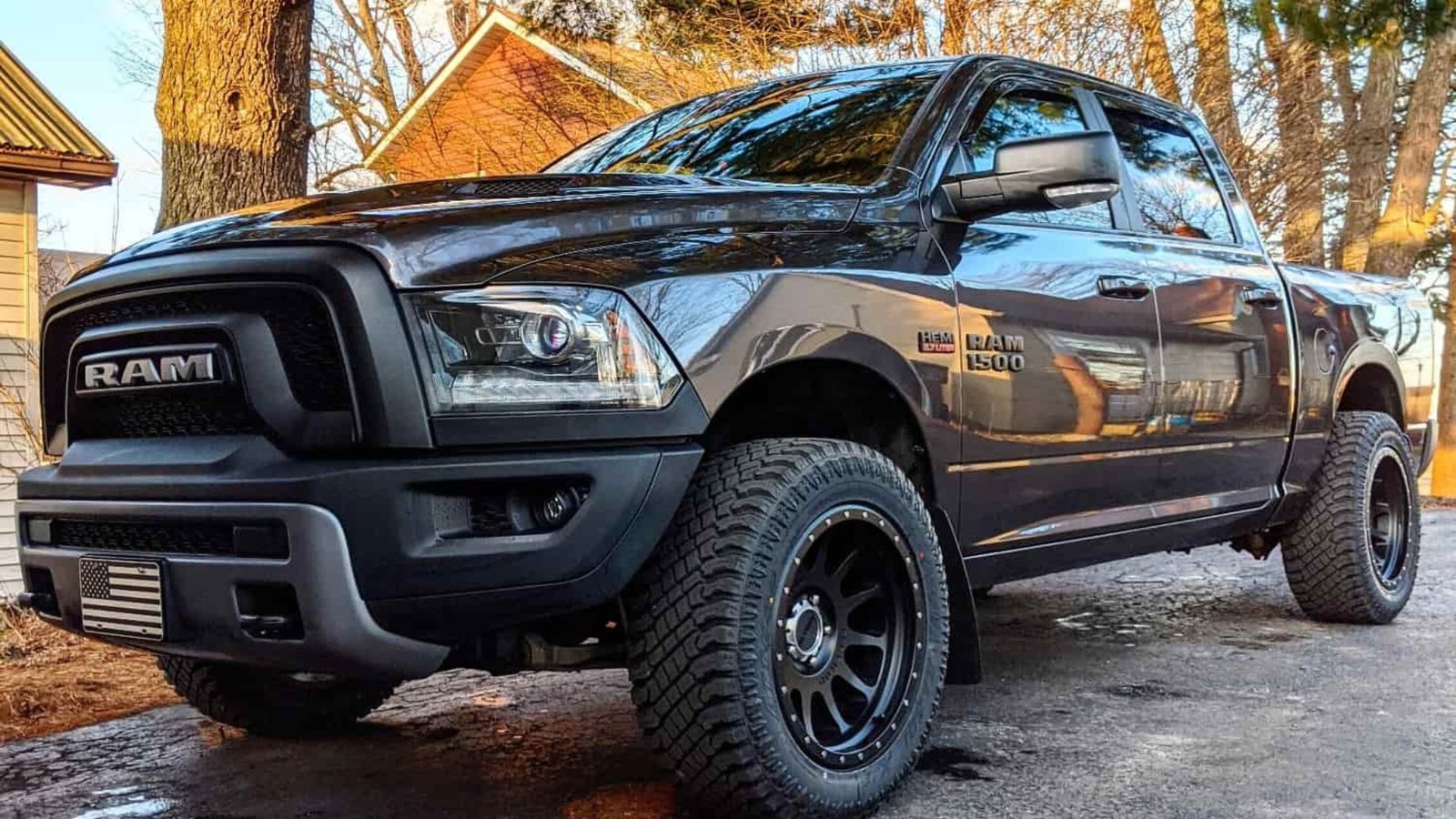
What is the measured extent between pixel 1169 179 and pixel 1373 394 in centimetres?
177

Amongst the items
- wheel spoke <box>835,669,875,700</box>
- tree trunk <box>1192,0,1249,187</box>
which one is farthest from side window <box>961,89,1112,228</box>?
tree trunk <box>1192,0,1249,187</box>

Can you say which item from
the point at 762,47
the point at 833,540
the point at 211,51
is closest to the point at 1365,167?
the point at 762,47

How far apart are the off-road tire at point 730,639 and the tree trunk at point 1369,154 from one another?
42.4 ft

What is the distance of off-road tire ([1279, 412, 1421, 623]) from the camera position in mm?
5324

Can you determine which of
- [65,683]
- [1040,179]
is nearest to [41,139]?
[65,683]

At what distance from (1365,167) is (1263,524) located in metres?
11.8

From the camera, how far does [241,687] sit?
12.4 ft

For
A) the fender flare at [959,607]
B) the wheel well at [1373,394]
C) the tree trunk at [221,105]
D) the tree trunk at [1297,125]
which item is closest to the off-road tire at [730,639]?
the fender flare at [959,607]

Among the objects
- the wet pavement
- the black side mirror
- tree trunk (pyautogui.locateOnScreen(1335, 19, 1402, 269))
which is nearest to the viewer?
the wet pavement

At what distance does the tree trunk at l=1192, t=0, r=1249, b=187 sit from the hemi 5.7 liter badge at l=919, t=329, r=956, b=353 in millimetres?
9103

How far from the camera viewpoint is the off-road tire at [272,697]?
3.72 metres

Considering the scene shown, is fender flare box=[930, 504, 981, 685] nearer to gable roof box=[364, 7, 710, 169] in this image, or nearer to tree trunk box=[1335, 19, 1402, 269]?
gable roof box=[364, 7, 710, 169]

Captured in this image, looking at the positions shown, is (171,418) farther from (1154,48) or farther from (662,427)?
(1154,48)

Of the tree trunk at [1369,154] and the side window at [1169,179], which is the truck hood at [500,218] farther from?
the tree trunk at [1369,154]
